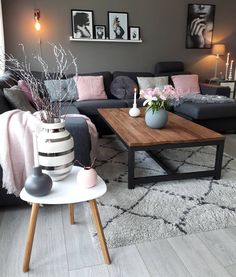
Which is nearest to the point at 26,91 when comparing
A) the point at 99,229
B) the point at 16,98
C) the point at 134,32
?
the point at 16,98

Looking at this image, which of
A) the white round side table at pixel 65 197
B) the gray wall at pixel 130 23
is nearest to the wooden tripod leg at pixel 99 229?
the white round side table at pixel 65 197

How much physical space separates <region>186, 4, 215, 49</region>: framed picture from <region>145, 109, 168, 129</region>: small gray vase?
3.13 meters

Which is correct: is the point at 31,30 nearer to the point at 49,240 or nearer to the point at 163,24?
the point at 163,24

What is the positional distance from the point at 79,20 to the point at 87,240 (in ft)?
12.8

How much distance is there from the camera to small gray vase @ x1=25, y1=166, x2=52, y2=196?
1.27 meters

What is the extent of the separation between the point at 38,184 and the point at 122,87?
3.18 m

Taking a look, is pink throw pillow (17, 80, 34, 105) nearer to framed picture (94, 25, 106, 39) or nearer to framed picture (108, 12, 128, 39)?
framed picture (94, 25, 106, 39)

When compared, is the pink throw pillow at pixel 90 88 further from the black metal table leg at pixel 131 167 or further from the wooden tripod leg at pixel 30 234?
the wooden tripod leg at pixel 30 234

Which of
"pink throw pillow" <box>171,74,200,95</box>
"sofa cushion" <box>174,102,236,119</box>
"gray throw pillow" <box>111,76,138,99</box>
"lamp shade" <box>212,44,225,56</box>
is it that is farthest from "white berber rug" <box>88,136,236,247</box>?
"lamp shade" <box>212,44,225,56</box>

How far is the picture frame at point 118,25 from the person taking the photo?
4629mm

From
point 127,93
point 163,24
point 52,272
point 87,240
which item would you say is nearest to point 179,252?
point 87,240

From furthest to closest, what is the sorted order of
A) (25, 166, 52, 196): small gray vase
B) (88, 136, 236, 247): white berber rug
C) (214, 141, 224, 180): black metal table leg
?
(214, 141, 224, 180): black metal table leg
(88, 136, 236, 247): white berber rug
(25, 166, 52, 196): small gray vase

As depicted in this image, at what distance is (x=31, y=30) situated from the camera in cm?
441

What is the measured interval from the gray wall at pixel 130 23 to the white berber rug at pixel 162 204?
2.62m
